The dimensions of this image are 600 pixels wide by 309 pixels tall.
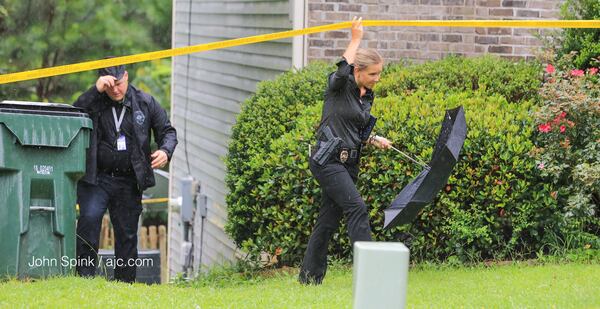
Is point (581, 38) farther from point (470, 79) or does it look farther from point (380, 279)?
point (380, 279)

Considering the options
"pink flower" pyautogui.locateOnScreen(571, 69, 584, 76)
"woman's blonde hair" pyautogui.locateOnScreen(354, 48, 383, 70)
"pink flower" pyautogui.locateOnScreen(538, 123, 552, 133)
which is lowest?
"pink flower" pyautogui.locateOnScreen(538, 123, 552, 133)

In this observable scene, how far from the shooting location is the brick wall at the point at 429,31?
38.2ft

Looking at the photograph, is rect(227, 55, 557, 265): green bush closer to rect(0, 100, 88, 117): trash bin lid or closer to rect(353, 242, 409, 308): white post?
rect(0, 100, 88, 117): trash bin lid

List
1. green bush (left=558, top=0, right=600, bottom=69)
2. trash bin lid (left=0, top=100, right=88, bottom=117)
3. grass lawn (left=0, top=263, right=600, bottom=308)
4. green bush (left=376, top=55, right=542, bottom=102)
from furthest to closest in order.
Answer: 1. green bush (left=376, top=55, right=542, bottom=102)
2. green bush (left=558, top=0, right=600, bottom=69)
3. trash bin lid (left=0, top=100, right=88, bottom=117)
4. grass lawn (left=0, top=263, right=600, bottom=308)

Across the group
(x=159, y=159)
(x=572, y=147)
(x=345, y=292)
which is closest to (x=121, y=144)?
(x=159, y=159)

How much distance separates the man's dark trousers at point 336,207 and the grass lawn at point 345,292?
0.32 m

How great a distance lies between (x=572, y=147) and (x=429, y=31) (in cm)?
308

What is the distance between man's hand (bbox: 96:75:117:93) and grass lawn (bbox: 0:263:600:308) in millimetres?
1543

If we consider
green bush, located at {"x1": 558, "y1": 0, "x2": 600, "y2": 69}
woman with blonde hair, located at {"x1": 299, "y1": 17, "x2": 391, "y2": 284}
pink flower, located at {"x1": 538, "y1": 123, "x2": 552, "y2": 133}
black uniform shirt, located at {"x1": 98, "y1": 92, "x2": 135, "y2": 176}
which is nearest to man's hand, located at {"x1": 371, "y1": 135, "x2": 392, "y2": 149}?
woman with blonde hair, located at {"x1": 299, "y1": 17, "x2": 391, "y2": 284}

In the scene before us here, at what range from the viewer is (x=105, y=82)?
8453 mm

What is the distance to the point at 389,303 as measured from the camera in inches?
155

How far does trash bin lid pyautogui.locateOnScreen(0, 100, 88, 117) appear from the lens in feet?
25.9

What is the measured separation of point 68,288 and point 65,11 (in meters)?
17.5

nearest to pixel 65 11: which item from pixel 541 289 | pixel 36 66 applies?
pixel 36 66
